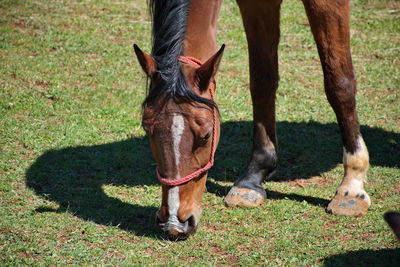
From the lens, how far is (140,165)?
5.45 meters

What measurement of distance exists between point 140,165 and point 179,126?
6.20 ft

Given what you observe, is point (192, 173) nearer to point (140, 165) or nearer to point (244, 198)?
point (244, 198)

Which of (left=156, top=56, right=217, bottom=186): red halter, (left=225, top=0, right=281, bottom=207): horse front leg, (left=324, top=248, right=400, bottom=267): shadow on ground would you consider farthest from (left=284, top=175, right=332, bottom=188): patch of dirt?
(left=156, top=56, right=217, bottom=186): red halter

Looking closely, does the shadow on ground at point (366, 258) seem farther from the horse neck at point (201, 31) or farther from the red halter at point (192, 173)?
the horse neck at point (201, 31)

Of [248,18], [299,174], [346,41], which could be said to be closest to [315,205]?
[299,174]

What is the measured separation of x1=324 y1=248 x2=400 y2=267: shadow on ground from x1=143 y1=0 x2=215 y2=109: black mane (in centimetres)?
123

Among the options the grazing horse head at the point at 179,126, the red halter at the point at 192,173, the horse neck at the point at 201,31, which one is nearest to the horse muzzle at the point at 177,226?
the grazing horse head at the point at 179,126

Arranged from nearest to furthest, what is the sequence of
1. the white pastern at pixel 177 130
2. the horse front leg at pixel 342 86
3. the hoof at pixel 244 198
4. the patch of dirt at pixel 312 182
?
the white pastern at pixel 177 130, the horse front leg at pixel 342 86, the hoof at pixel 244 198, the patch of dirt at pixel 312 182

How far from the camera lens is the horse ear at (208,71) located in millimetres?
3658

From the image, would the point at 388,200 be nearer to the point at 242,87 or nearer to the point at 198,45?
the point at 198,45

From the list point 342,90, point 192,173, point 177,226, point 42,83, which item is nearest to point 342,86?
point 342,90

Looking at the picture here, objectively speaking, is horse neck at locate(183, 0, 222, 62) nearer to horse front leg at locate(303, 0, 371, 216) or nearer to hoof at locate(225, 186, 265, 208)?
horse front leg at locate(303, 0, 371, 216)

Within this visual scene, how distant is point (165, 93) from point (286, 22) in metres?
6.65

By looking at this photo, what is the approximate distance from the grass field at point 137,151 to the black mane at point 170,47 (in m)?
1.01
